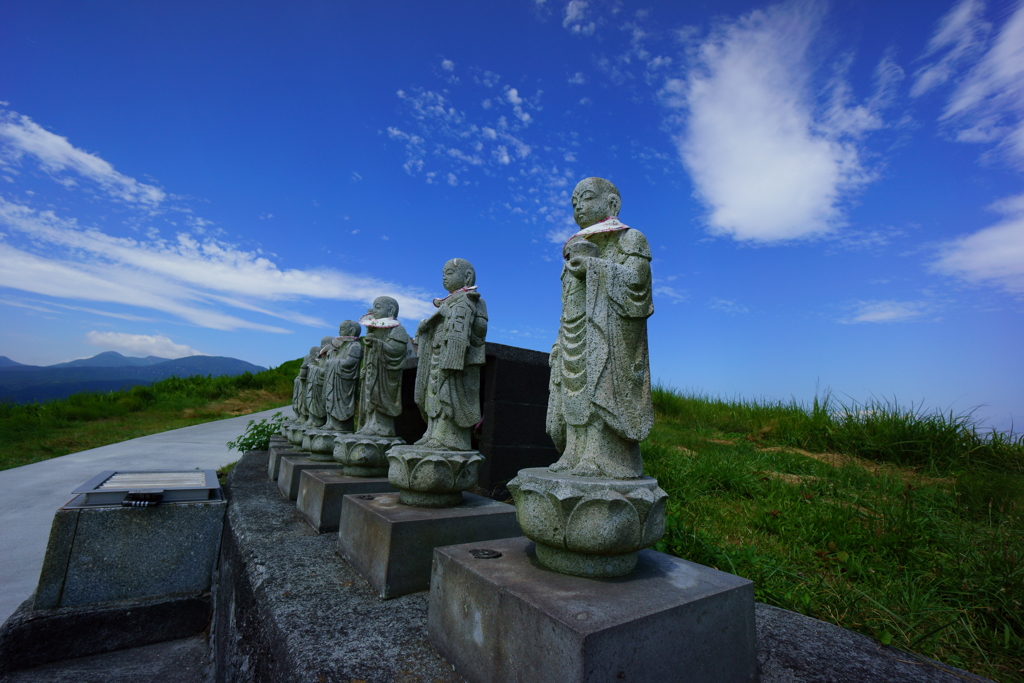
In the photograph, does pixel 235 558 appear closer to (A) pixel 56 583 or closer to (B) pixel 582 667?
(A) pixel 56 583

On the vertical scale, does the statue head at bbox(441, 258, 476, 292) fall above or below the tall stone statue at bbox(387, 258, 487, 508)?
above

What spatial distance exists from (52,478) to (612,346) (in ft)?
29.1

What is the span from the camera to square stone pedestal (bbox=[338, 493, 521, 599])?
264cm

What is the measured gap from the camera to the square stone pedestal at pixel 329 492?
3820mm

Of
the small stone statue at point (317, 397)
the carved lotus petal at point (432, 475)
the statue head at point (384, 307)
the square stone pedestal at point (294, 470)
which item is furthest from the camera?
the small stone statue at point (317, 397)

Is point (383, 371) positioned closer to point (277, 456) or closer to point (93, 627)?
point (93, 627)

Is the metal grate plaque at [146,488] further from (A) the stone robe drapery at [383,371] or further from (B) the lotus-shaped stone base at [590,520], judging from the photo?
(B) the lotus-shaped stone base at [590,520]

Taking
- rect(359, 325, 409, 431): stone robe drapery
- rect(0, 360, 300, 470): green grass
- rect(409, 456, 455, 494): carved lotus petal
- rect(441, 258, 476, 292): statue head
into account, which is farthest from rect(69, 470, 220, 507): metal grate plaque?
rect(0, 360, 300, 470): green grass

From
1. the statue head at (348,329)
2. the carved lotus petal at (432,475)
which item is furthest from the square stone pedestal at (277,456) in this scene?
the carved lotus petal at (432,475)

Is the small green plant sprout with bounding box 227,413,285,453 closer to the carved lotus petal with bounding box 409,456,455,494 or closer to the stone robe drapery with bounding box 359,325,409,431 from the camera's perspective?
the stone robe drapery with bounding box 359,325,409,431

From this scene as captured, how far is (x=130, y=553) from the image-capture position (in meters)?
3.29

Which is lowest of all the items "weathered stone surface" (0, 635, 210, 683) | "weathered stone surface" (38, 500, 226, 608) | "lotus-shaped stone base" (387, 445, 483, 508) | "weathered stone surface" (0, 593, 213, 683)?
"weathered stone surface" (0, 635, 210, 683)

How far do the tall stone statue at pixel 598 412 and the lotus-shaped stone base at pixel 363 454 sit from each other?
93.5 inches

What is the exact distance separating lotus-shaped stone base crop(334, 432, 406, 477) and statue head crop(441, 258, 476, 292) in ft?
5.31
